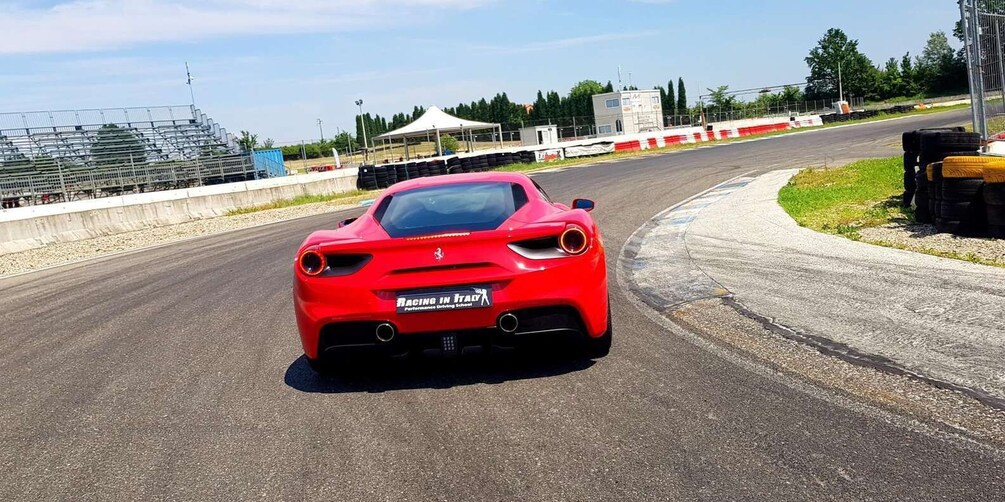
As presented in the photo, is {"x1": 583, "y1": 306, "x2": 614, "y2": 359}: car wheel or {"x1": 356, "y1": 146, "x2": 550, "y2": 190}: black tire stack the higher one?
{"x1": 356, "y1": 146, "x2": 550, "y2": 190}: black tire stack

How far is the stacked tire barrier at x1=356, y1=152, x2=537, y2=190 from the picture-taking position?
31250 millimetres

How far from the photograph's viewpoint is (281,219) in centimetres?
2123

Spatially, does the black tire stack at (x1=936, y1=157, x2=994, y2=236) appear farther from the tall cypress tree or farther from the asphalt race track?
the tall cypress tree

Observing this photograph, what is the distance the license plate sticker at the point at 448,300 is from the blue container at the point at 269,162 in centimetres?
3279

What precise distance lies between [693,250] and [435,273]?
5.39 m

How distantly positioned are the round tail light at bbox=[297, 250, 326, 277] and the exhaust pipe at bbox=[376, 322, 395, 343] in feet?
1.66

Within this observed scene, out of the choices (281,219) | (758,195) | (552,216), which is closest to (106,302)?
(552,216)

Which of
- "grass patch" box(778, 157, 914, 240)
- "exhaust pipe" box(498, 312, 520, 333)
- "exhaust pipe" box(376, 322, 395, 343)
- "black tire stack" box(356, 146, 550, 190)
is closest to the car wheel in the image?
"exhaust pipe" box(498, 312, 520, 333)

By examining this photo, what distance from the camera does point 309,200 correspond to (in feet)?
90.2

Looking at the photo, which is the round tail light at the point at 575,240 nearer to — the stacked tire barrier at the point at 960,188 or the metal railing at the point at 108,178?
the stacked tire barrier at the point at 960,188

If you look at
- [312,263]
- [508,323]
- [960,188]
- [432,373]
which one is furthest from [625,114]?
[508,323]

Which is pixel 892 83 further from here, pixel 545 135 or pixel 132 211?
pixel 132 211

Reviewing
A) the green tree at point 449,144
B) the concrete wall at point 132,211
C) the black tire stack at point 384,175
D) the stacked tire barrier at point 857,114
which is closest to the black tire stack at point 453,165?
the black tire stack at point 384,175

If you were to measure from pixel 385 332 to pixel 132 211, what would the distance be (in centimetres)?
1802
